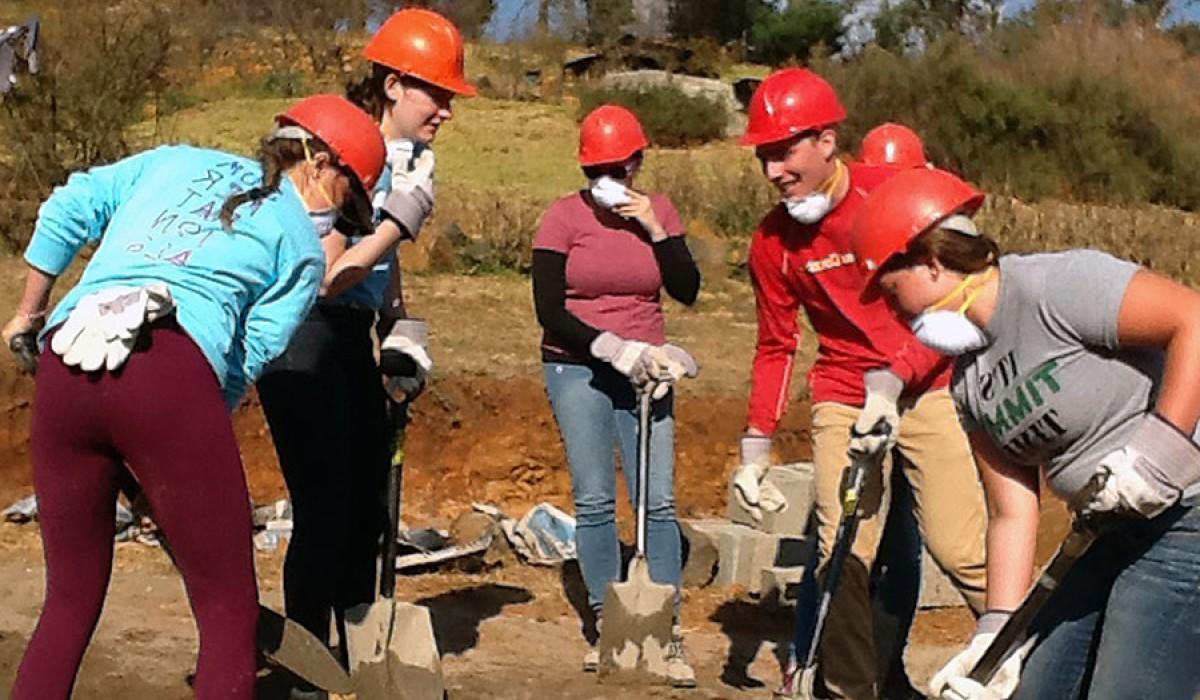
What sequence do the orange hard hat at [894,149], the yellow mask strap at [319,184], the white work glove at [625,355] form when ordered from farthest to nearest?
1. the orange hard hat at [894,149]
2. the white work glove at [625,355]
3. the yellow mask strap at [319,184]

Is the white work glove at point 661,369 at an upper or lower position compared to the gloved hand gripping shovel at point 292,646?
upper

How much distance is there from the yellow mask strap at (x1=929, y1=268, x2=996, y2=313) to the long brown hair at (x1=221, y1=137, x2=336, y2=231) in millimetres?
1495

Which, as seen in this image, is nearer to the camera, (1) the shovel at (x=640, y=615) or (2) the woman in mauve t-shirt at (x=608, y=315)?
(1) the shovel at (x=640, y=615)

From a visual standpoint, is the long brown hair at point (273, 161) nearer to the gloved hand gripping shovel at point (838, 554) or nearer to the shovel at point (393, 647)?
the shovel at point (393, 647)

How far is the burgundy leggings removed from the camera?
385 centimetres

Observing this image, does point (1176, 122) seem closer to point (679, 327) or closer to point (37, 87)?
point (679, 327)

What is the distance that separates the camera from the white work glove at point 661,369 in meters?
5.60

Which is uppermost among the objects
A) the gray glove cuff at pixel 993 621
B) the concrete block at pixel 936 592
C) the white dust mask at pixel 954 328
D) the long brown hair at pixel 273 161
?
the long brown hair at pixel 273 161

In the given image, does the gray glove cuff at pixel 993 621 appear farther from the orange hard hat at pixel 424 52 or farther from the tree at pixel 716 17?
the tree at pixel 716 17

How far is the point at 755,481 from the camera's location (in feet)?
18.1

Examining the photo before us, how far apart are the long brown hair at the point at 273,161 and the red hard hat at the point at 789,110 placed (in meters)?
1.40

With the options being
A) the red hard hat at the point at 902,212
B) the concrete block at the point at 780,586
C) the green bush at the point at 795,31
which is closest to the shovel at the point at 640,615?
the concrete block at the point at 780,586

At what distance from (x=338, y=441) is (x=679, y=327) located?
6880 millimetres

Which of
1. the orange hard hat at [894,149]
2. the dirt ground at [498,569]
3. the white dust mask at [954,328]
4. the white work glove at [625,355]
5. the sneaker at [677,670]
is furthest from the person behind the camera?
the orange hard hat at [894,149]
